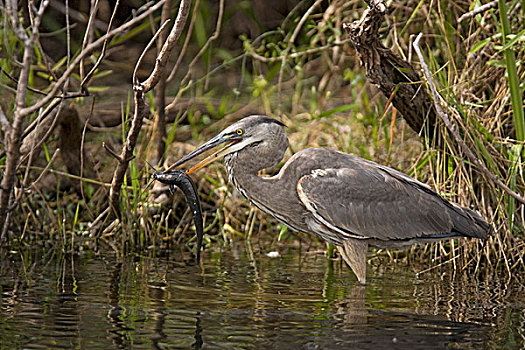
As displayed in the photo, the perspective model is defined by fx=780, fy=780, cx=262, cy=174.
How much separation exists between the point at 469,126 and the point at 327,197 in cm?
125

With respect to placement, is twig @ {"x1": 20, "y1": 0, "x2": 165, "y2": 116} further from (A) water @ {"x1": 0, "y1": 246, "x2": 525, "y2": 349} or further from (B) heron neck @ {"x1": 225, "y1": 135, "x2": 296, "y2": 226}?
(B) heron neck @ {"x1": 225, "y1": 135, "x2": 296, "y2": 226}

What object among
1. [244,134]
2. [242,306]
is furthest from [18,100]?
[244,134]

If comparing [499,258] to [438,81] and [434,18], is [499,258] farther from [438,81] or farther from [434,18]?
[434,18]

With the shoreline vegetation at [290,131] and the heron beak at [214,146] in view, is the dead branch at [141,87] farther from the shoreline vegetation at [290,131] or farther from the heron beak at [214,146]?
the heron beak at [214,146]

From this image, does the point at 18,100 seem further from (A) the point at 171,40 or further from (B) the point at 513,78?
(B) the point at 513,78

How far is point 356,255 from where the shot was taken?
5266 millimetres

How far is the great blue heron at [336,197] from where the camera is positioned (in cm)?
525

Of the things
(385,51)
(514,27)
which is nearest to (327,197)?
(385,51)

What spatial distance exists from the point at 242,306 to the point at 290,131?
4.09 metres

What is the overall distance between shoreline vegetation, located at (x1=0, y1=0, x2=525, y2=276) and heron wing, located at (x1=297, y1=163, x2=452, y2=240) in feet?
1.41

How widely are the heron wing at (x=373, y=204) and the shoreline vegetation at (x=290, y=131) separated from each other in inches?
16.9

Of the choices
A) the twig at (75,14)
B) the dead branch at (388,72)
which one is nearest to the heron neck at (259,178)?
the dead branch at (388,72)

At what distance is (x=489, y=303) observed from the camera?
465 cm

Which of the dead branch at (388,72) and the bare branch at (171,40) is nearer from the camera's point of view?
the bare branch at (171,40)
